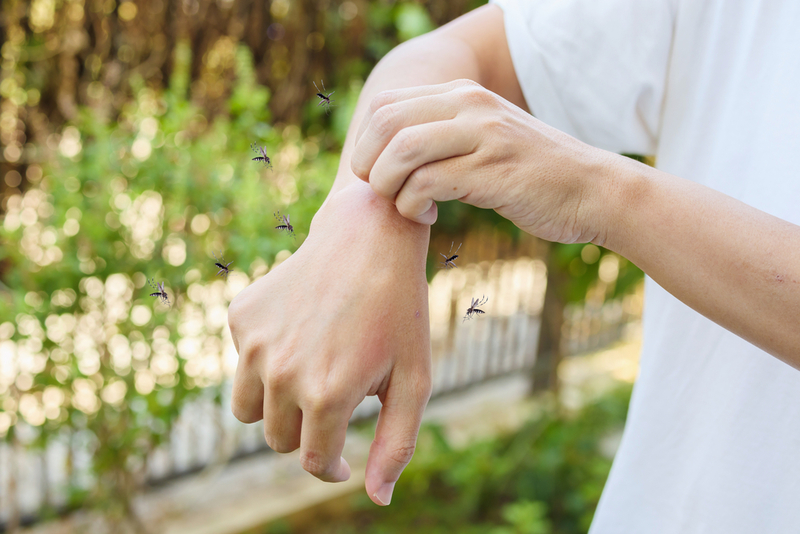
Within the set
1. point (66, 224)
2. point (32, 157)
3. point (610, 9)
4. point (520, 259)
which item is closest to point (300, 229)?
point (66, 224)

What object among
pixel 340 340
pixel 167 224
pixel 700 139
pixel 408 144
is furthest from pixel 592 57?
pixel 167 224

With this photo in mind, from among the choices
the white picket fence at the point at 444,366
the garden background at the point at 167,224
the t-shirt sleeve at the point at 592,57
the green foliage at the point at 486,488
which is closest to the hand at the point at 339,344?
the t-shirt sleeve at the point at 592,57

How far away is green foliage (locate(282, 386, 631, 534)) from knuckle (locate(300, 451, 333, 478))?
2325 mm

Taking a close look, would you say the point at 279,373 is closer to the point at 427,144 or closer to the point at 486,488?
the point at 427,144

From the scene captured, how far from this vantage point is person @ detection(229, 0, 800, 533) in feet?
2.04

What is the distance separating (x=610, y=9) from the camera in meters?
0.92

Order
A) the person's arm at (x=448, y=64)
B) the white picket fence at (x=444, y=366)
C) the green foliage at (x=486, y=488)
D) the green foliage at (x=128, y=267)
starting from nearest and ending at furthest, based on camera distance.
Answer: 1. the person's arm at (x=448, y=64)
2. the green foliage at (x=128, y=267)
3. the white picket fence at (x=444, y=366)
4. the green foliage at (x=486, y=488)

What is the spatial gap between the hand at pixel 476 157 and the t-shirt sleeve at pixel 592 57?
360 mm

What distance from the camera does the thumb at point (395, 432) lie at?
25.6 inches

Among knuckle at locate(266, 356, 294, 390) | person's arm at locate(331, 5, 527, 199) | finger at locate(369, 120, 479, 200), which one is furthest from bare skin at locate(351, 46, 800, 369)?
knuckle at locate(266, 356, 294, 390)

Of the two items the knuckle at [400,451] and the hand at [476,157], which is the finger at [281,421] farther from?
the hand at [476,157]

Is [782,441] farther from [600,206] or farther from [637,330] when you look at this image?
[637,330]

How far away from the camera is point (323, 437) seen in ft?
2.01

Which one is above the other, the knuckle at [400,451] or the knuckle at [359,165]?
the knuckle at [359,165]
